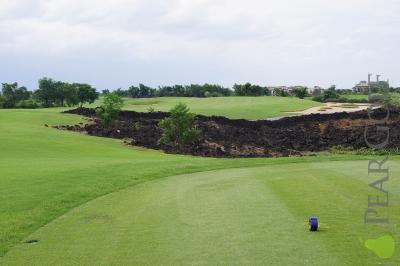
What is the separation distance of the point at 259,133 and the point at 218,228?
→ 3768 centimetres

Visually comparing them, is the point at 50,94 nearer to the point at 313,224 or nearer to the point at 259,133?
the point at 259,133

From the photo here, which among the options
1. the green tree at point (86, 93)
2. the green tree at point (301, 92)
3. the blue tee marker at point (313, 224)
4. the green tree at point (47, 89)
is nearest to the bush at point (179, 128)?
the blue tee marker at point (313, 224)

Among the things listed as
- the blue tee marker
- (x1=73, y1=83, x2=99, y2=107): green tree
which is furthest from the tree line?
the blue tee marker

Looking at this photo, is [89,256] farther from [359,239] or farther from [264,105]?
[264,105]

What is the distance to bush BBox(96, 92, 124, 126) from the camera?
1654 inches

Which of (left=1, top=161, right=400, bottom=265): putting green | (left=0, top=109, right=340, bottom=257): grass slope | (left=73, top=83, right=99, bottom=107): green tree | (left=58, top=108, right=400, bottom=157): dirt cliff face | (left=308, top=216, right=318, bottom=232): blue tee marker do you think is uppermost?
(left=73, top=83, right=99, bottom=107): green tree

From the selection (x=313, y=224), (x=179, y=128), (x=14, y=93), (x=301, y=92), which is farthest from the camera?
(x=301, y=92)

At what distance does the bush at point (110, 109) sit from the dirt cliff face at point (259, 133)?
88 centimetres

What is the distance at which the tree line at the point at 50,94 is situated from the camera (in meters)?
78.3

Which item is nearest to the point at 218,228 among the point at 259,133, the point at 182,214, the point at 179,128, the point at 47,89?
the point at 182,214

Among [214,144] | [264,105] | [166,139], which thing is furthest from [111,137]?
[264,105]

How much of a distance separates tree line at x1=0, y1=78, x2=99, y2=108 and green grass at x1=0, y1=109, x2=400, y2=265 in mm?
61350

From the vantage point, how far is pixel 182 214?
9.86 meters

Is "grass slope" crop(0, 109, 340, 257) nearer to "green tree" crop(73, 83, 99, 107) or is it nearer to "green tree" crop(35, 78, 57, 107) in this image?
"green tree" crop(73, 83, 99, 107)
